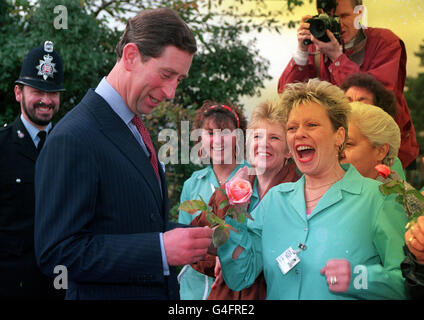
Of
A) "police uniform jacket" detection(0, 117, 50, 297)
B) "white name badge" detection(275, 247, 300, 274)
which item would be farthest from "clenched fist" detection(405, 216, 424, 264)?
"police uniform jacket" detection(0, 117, 50, 297)

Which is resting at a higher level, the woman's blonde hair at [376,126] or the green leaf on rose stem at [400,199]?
the woman's blonde hair at [376,126]

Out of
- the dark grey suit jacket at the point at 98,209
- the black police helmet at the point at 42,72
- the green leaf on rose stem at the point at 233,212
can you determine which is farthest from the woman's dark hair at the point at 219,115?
the dark grey suit jacket at the point at 98,209

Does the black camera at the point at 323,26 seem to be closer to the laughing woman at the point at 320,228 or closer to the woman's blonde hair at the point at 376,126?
the woman's blonde hair at the point at 376,126

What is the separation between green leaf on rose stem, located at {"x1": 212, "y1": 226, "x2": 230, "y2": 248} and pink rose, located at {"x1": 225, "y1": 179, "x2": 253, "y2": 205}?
0.37ft

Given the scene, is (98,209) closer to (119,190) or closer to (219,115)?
(119,190)

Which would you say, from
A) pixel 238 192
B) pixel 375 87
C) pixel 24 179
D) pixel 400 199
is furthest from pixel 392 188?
pixel 24 179

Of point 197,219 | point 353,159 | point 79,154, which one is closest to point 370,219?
point 353,159

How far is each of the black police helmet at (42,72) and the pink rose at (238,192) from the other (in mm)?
2222

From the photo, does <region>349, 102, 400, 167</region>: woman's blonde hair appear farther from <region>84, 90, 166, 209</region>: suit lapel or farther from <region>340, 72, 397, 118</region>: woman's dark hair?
<region>84, 90, 166, 209</region>: suit lapel

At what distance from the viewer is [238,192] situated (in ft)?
6.72

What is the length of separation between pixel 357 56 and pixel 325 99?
1.32m

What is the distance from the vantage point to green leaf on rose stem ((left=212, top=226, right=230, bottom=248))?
6.68 ft

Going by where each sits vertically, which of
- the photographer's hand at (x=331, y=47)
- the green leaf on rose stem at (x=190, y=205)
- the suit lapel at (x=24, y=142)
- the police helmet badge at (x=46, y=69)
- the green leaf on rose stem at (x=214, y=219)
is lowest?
the green leaf on rose stem at (x=214, y=219)

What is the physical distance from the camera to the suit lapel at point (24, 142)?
367 cm
